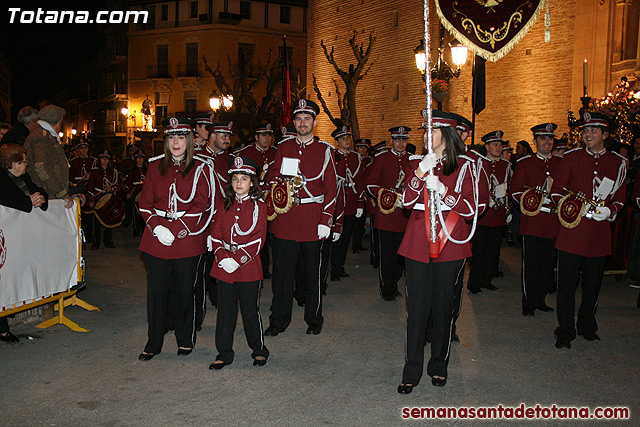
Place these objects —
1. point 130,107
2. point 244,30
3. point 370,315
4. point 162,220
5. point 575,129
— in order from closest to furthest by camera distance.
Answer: point 162,220 < point 370,315 < point 575,129 < point 244,30 < point 130,107

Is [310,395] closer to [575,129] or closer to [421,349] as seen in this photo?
[421,349]

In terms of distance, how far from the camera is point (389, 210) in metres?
8.91

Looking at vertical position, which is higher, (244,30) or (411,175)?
(244,30)

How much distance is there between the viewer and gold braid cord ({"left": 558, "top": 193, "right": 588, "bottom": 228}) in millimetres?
6512

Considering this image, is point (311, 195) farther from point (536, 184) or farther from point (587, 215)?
point (536, 184)

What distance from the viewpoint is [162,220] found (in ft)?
19.4

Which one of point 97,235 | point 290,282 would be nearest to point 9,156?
point 290,282

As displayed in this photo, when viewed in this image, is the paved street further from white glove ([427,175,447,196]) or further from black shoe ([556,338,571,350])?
white glove ([427,175,447,196])

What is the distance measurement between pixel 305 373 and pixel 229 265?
47.0 inches

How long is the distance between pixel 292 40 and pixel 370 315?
154 feet

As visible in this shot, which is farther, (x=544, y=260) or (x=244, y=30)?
(x=244, y=30)

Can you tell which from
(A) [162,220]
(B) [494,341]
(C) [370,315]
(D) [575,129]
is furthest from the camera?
(D) [575,129]

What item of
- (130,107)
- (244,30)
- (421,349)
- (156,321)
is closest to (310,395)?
(421,349)

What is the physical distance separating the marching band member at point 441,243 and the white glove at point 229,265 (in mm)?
1530
